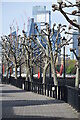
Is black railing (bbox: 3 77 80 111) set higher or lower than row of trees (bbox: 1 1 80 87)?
lower

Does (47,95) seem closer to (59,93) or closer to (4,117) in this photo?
(59,93)

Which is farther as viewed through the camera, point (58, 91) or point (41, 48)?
point (41, 48)

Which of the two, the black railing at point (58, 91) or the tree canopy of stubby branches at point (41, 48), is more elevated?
the tree canopy of stubby branches at point (41, 48)

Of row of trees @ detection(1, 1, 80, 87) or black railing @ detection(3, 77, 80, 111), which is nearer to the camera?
black railing @ detection(3, 77, 80, 111)

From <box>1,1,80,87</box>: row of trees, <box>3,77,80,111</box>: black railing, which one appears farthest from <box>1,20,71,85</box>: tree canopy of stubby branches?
<box>3,77,80,111</box>: black railing

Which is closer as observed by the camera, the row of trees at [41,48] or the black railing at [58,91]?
the black railing at [58,91]

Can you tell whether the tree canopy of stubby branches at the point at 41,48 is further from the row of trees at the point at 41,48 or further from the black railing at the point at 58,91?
the black railing at the point at 58,91

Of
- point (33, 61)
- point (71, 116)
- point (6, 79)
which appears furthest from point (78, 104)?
point (6, 79)

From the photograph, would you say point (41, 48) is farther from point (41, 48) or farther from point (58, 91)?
point (58, 91)

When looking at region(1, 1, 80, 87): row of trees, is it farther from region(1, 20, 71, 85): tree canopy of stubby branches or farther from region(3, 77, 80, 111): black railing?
region(3, 77, 80, 111): black railing

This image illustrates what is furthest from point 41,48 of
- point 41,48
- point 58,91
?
point 58,91

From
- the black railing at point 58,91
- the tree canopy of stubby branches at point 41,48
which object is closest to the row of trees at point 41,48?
the tree canopy of stubby branches at point 41,48

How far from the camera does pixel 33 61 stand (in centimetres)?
5044

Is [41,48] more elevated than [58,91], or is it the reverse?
[41,48]
